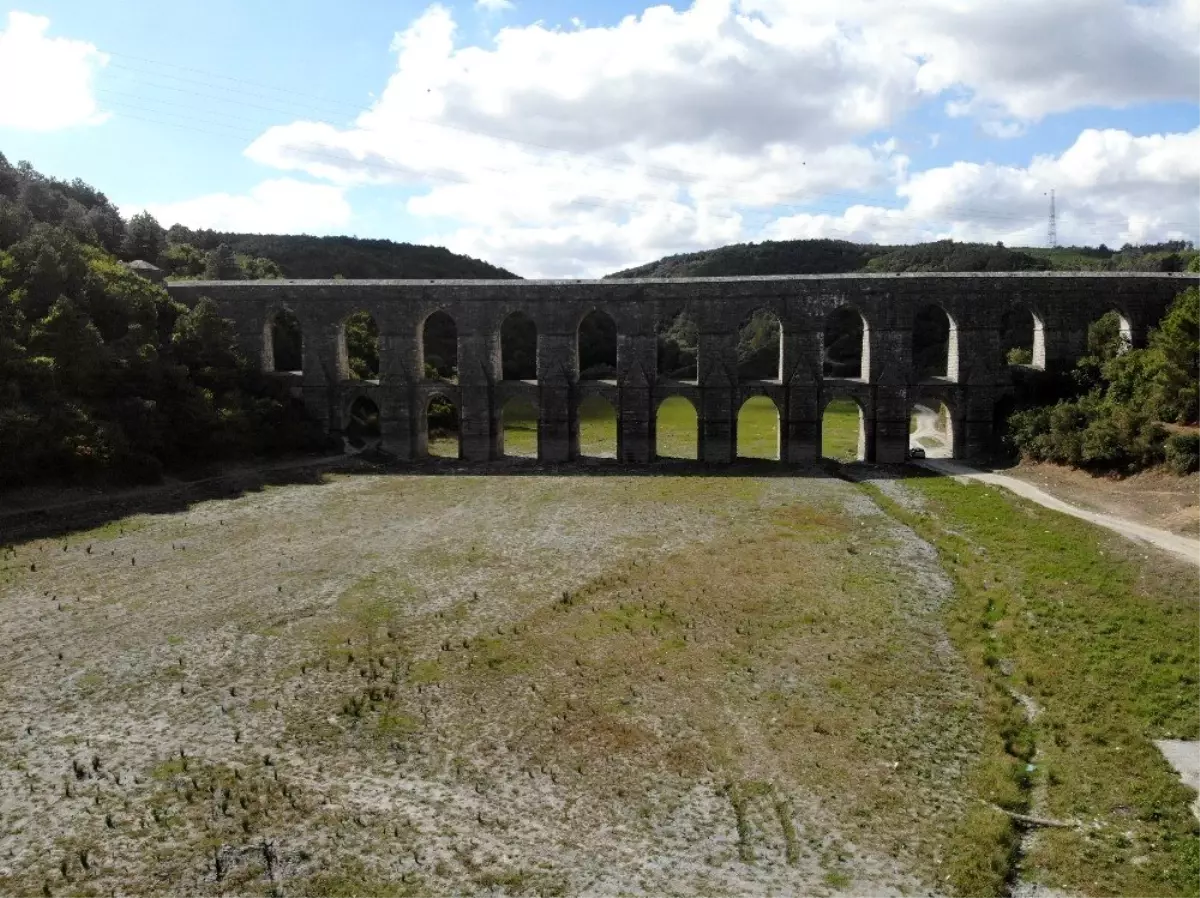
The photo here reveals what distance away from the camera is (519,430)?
2363 inches

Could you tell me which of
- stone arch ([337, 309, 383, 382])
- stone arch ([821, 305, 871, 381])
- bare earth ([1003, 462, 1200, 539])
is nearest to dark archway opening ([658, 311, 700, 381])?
stone arch ([821, 305, 871, 381])

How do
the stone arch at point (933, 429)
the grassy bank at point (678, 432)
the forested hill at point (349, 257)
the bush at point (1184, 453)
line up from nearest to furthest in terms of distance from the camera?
1. the bush at point (1184, 453)
2. the stone arch at point (933, 429)
3. the grassy bank at point (678, 432)
4. the forested hill at point (349, 257)

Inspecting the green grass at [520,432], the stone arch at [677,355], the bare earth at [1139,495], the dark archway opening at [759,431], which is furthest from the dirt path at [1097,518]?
the stone arch at [677,355]

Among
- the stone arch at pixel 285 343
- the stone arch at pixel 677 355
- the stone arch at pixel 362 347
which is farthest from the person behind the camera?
the stone arch at pixel 677 355

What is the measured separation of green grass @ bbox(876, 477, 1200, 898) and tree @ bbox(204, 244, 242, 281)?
49486mm

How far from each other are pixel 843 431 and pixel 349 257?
67.2 m

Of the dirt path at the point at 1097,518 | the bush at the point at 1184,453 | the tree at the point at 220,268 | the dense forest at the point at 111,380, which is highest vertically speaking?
the tree at the point at 220,268

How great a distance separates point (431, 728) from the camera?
1502 cm

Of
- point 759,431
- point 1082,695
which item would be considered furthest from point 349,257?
point 1082,695

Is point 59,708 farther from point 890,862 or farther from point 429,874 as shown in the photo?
point 890,862

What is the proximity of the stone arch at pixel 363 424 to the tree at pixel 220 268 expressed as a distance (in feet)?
48.9

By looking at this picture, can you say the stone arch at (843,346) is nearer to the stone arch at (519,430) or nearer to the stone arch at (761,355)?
the stone arch at (761,355)

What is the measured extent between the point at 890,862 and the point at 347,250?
105m

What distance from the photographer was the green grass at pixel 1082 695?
11.3 meters
